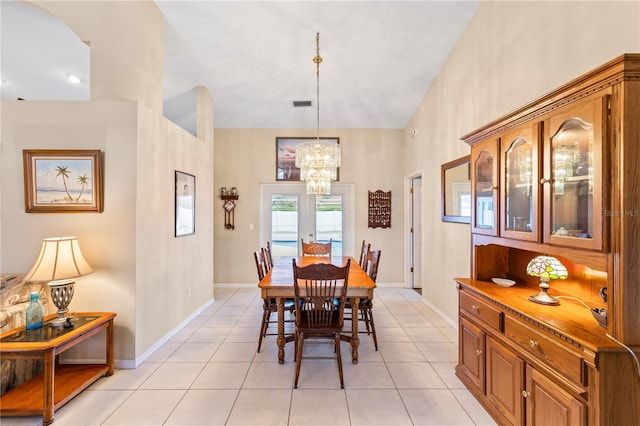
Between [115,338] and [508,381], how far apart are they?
3182 millimetres

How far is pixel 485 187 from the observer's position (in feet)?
7.30

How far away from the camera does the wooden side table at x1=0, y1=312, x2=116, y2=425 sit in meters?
1.92

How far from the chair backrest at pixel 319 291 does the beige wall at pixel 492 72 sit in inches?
67.3

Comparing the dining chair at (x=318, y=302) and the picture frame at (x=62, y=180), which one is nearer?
the dining chair at (x=318, y=302)

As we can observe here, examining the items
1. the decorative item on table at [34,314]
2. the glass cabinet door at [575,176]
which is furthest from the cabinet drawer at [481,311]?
the decorative item on table at [34,314]

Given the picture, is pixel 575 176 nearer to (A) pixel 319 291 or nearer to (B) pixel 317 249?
(A) pixel 319 291

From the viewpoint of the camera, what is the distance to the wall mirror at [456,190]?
328 centimetres

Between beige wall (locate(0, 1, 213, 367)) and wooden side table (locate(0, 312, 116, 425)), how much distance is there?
5.7 inches

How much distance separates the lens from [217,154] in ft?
17.9

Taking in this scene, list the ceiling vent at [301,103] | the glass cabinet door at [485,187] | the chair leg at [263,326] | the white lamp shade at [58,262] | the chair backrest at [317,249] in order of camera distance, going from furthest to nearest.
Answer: the ceiling vent at [301,103], the chair backrest at [317,249], the chair leg at [263,326], the white lamp shade at [58,262], the glass cabinet door at [485,187]

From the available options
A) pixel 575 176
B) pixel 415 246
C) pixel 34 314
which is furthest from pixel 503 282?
pixel 34 314

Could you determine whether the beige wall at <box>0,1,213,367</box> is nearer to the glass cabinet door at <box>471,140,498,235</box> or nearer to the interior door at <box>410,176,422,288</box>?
the glass cabinet door at <box>471,140,498,235</box>

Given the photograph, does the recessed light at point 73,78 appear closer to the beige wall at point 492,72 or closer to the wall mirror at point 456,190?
the beige wall at point 492,72

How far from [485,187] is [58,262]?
3.43 metres
